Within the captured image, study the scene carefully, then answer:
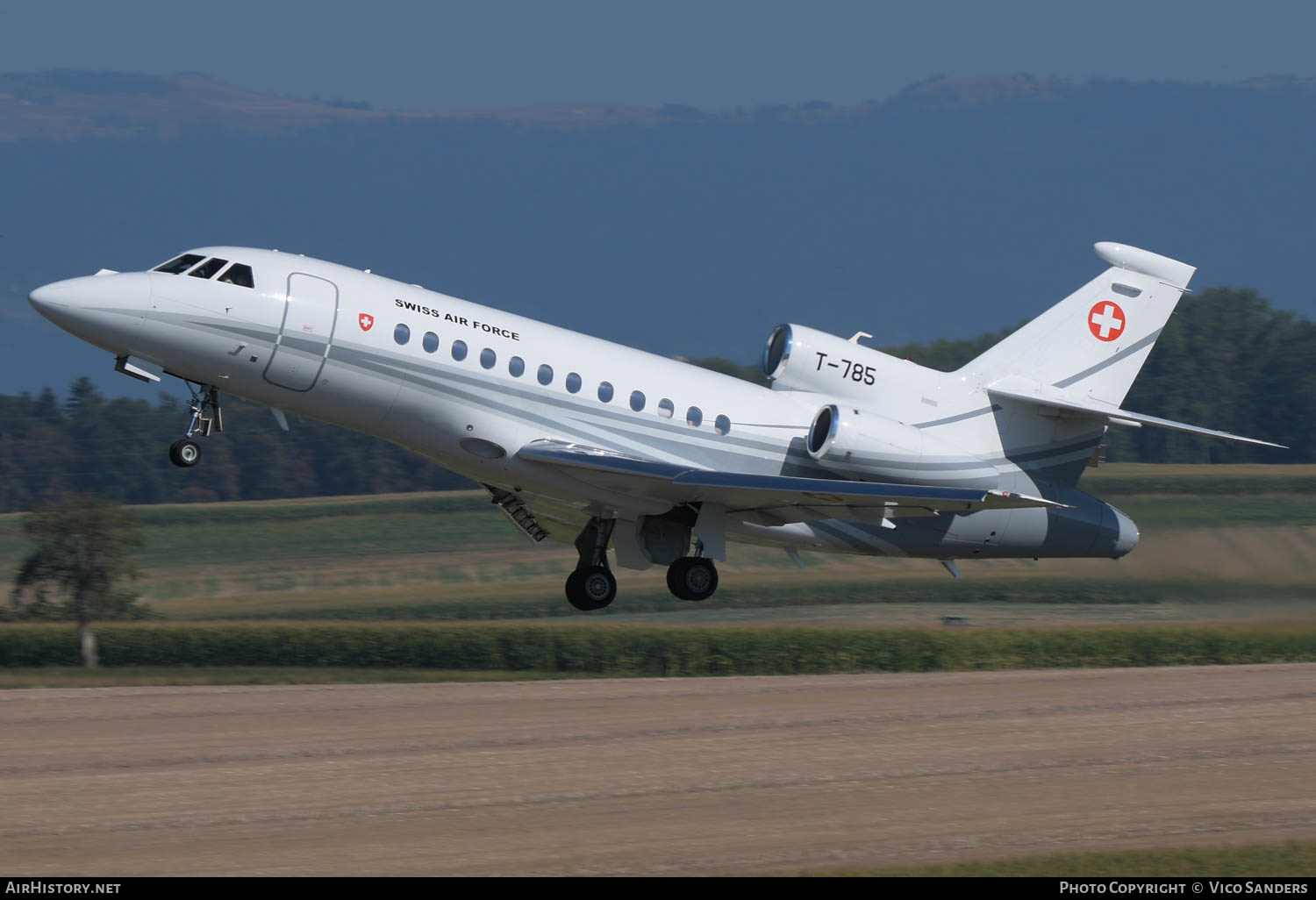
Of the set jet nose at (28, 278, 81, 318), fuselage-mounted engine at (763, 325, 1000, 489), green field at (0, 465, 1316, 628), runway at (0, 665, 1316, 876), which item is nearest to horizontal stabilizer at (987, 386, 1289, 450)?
fuselage-mounted engine at (763, 325, 1000, 489)

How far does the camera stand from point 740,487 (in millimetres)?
21938

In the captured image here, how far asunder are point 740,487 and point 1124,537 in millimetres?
7301

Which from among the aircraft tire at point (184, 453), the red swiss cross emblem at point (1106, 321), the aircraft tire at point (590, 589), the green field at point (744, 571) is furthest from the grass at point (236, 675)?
the red swiss cross emblem at point (1106, 321)

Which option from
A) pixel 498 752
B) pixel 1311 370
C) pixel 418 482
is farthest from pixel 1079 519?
pixel 1311 370

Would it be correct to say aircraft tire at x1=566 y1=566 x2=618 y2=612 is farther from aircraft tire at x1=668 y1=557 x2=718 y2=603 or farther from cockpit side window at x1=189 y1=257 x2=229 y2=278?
cockpit side window at x1=189 y1=257 x2=229 y2=278

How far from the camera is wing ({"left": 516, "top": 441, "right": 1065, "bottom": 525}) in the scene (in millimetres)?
21875

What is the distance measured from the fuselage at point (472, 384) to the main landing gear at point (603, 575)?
44 cm

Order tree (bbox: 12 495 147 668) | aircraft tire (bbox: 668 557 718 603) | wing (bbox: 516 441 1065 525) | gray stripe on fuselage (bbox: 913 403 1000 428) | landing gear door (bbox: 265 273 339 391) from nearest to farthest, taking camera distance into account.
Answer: landing gear door (bbox: 265 273 339 391)
wing (bbox: 516 441 1065 525)
aircraft tire (bbox: 668 557 718 603)
gray stripe on fuselage (bbox: 913 403 1000 428)
tree (bbox: 12 495 147 668)

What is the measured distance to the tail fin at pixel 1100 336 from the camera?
25.1 meters

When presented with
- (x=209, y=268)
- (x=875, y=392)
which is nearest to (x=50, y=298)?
(x=209, y=268)

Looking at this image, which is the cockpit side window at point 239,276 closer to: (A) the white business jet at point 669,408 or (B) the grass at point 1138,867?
(A) the white business jet at point 669,408

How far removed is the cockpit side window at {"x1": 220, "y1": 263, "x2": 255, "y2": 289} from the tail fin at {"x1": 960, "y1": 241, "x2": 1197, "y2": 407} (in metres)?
11.1

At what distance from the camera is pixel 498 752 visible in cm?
1761

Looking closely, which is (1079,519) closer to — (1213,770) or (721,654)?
(721,654)
